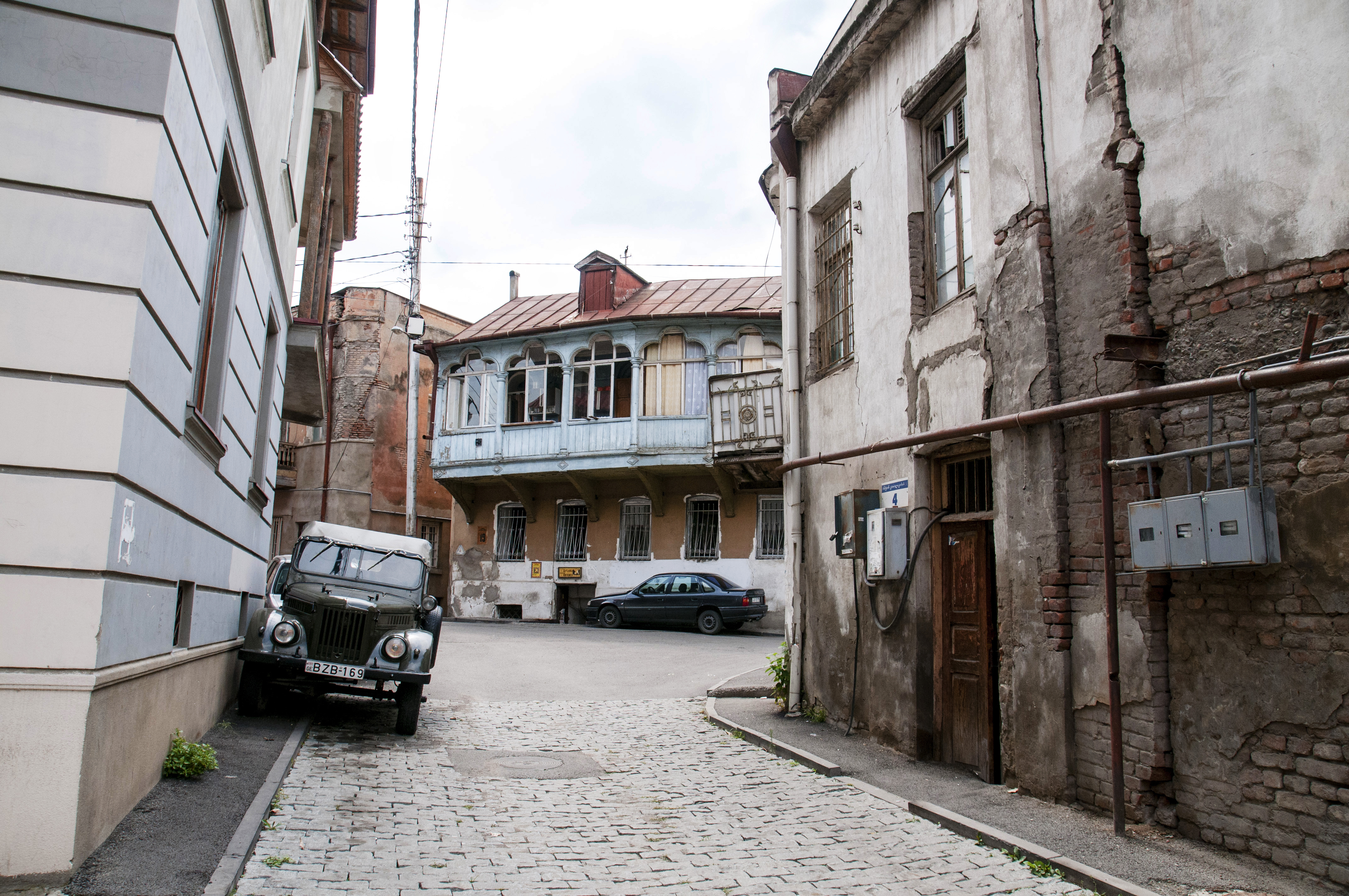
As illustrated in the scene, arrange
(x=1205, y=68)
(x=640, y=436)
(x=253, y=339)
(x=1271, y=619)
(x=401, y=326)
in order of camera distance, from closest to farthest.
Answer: (x=1271, y=619) < (x=1205, y=68) < (x=253, y=339) < (x=640, y=436) < (x=401, y=326)

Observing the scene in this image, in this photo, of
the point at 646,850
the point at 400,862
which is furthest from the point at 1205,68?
the point at 400,862

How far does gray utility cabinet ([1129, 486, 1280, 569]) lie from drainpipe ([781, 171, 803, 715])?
542 cm

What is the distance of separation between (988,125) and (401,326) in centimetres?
2462

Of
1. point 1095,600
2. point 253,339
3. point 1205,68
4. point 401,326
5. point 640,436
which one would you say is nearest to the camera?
point 1205,68

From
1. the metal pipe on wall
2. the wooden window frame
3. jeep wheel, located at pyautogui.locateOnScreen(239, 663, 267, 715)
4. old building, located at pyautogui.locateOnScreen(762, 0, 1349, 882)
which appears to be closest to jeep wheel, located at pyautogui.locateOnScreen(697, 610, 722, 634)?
old building, located at pyautogui.locateOnScreen(762, 0, 1349, 882)

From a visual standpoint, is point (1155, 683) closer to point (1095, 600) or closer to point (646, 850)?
point (1095, 600)

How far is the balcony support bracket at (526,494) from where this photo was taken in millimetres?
26406

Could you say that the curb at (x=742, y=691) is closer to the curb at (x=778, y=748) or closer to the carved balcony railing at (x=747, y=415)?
the curb at (x=778, y=748)

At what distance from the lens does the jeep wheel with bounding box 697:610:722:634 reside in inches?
856

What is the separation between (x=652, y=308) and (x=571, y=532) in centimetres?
679

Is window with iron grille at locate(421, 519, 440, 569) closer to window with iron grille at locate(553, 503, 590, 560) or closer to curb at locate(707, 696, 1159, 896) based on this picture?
window with iron grille at locate(553, 503, 590, 560)

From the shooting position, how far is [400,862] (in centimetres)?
510

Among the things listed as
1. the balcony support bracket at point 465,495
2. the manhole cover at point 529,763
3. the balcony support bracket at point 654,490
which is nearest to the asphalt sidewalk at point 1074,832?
the manhole cover at point 529,763

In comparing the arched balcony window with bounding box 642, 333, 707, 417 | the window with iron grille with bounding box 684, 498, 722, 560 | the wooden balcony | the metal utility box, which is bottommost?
the metal utility box
